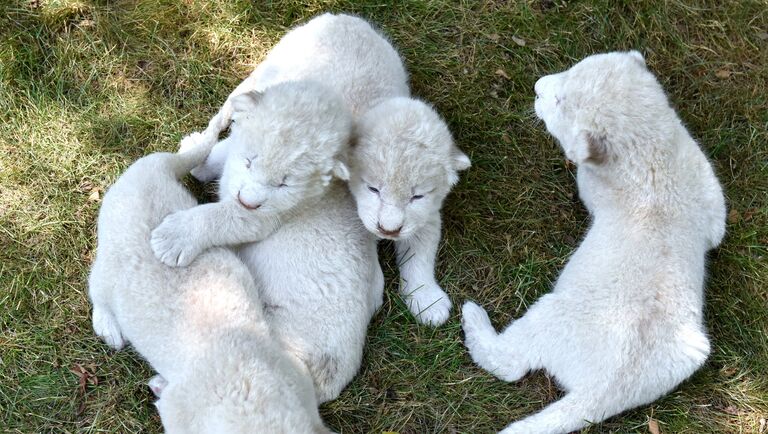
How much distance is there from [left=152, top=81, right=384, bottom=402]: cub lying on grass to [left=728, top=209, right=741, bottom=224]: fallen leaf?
285 centimetres

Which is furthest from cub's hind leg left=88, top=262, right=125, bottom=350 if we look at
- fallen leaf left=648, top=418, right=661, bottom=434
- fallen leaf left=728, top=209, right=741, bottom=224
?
fallen leaf left=728, top=209, right=741, bottom=224

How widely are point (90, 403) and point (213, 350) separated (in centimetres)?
144

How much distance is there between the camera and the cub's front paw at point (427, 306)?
4855mm

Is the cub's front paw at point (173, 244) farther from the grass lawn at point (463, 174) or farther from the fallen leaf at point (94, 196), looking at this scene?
the fallen leaf at point (94, 196)

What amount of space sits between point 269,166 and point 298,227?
1.74ft

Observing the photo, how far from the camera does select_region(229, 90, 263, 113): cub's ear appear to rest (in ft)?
13.4

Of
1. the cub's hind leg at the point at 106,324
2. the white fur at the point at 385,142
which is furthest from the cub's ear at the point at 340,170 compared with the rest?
the cub's hind leg at the point at 106,324

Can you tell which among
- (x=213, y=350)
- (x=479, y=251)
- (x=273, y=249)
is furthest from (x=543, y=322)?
(x=213, y=350)

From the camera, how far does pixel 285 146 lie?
3.91m

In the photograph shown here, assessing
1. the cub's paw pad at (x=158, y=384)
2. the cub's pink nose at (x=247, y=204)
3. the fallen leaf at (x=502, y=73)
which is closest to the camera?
the cub's pink nose at (x=247, y=204)

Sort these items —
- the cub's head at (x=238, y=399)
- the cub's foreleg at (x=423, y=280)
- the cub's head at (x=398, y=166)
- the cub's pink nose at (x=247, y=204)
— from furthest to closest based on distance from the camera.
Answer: the cub's foreleg at (x=423, y=280) → the cub's head at (x=398, y=166) → the cub's pink nose at (x=247, y=204) → the cub's head at (x=238, y=399)

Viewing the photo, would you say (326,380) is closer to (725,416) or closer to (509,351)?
(509,351)

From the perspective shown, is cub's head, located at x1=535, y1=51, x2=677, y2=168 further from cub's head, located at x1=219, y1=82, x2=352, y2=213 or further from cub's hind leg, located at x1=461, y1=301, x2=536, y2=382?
cub's head, located at x1=219, y1=82, x2=352, y2=213

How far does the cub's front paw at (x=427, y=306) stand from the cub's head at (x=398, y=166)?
2.33ft
